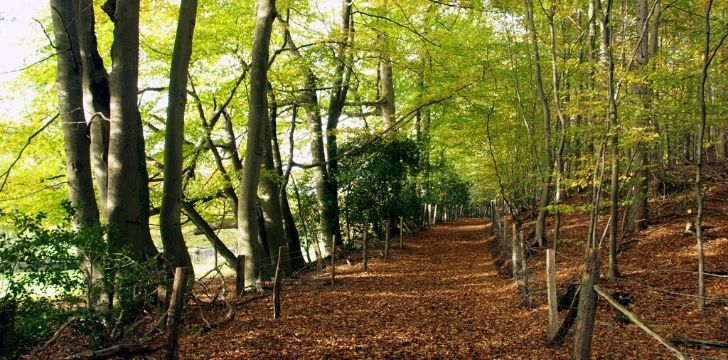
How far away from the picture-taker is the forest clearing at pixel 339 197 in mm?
5547

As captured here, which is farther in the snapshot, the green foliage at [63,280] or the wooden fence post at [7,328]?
the green foliage at [63,280]

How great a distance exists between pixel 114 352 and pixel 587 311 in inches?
168

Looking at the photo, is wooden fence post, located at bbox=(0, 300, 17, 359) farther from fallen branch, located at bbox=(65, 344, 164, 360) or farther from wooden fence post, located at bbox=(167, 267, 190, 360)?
wooden fence post, located at bbox=(167, 267, 190, 360)

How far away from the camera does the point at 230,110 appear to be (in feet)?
48.9

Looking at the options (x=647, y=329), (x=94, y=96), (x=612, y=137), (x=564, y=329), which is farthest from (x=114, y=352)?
(x=612, y=137)

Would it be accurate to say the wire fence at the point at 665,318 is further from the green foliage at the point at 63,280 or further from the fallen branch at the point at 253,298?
the green foliage at the point at 63,280

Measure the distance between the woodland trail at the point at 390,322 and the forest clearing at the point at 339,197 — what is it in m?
0.06

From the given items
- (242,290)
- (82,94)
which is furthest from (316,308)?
(82,94)

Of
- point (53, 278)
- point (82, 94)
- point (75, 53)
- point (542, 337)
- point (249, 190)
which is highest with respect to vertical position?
point (75, 53)

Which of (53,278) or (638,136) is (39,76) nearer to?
(53,278)

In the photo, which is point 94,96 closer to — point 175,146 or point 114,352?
point 175,146

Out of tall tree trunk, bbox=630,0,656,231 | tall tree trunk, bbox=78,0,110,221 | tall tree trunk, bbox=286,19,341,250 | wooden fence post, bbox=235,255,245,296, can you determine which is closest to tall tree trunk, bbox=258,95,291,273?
tall tree trunk, bbox=286,19,341,250

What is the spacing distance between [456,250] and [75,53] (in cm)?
1341

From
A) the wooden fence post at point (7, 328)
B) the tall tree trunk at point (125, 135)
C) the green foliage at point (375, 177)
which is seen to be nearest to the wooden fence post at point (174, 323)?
the wooden fence post at point (7, 328)
